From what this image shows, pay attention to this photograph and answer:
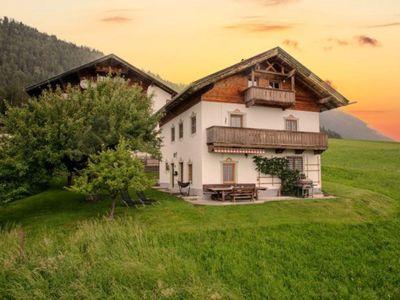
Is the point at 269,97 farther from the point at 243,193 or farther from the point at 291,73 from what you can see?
the point at 243,193

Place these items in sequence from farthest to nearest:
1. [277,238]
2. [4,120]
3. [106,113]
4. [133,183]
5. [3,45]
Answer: [3,45]
[106,113]
[4,120]
[133,183]
[277,238]

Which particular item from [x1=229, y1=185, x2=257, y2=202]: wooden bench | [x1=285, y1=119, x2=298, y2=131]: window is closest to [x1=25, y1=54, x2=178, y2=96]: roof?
[x1=285, y1=119, x2=298, y2=131]: window

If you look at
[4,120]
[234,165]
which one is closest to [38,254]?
[4,120]

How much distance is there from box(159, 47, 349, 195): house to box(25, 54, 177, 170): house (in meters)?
11.0

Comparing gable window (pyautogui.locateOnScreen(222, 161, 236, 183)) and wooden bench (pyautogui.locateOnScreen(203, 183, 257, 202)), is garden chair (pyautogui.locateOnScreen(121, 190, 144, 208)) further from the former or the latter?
gable window (pyautogui.locateOnScreen(222, 161, 236, 183))

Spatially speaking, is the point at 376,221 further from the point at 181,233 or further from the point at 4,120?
the point at 4,120

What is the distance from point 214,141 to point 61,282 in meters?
13.2

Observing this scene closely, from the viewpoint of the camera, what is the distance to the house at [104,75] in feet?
112

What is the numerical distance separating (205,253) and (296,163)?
578 inches

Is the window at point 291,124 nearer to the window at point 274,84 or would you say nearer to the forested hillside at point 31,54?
the window at point 274,84

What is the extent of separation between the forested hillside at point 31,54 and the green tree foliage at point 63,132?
88108 mm

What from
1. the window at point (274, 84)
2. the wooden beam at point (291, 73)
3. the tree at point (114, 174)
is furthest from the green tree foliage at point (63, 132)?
the wooden beam at point (291, 73)

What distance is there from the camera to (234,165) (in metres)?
23.7

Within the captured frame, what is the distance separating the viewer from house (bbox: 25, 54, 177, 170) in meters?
34.0
